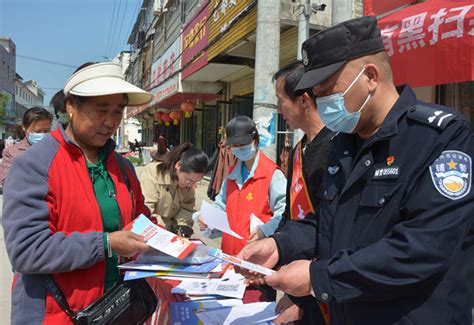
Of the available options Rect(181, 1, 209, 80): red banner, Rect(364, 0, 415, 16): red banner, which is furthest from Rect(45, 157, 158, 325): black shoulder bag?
Rect(181, 1, 209, 80): red banner

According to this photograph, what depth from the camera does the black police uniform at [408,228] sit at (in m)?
1.07

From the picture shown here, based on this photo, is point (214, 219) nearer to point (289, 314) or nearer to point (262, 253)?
point (262, 253)

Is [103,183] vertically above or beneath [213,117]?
beneath

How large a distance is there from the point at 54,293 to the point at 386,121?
4.38 feet

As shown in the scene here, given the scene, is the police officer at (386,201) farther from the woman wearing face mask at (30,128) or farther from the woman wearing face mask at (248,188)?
the woman wearing face mask at (30,128)

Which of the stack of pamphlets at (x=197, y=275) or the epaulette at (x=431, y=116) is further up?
the epaulette at (x=431, y=116)

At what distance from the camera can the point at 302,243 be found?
1.66m

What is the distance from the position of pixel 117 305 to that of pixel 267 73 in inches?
141

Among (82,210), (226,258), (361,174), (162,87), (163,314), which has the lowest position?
(163,314)

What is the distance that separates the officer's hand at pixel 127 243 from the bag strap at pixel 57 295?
0.26m

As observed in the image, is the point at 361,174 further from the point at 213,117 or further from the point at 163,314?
the point at 213,117

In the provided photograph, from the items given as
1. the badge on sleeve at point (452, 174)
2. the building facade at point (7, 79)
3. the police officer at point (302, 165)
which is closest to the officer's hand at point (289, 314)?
the police officer at point (302, 165)

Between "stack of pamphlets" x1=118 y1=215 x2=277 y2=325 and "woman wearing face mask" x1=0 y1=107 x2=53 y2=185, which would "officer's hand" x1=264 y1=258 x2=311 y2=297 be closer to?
"stack of pamphlets" x1=118 y1=215 x2=277 y2=325

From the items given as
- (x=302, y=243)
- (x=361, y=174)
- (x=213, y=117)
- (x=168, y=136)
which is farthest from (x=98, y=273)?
(x=168, y=136)
